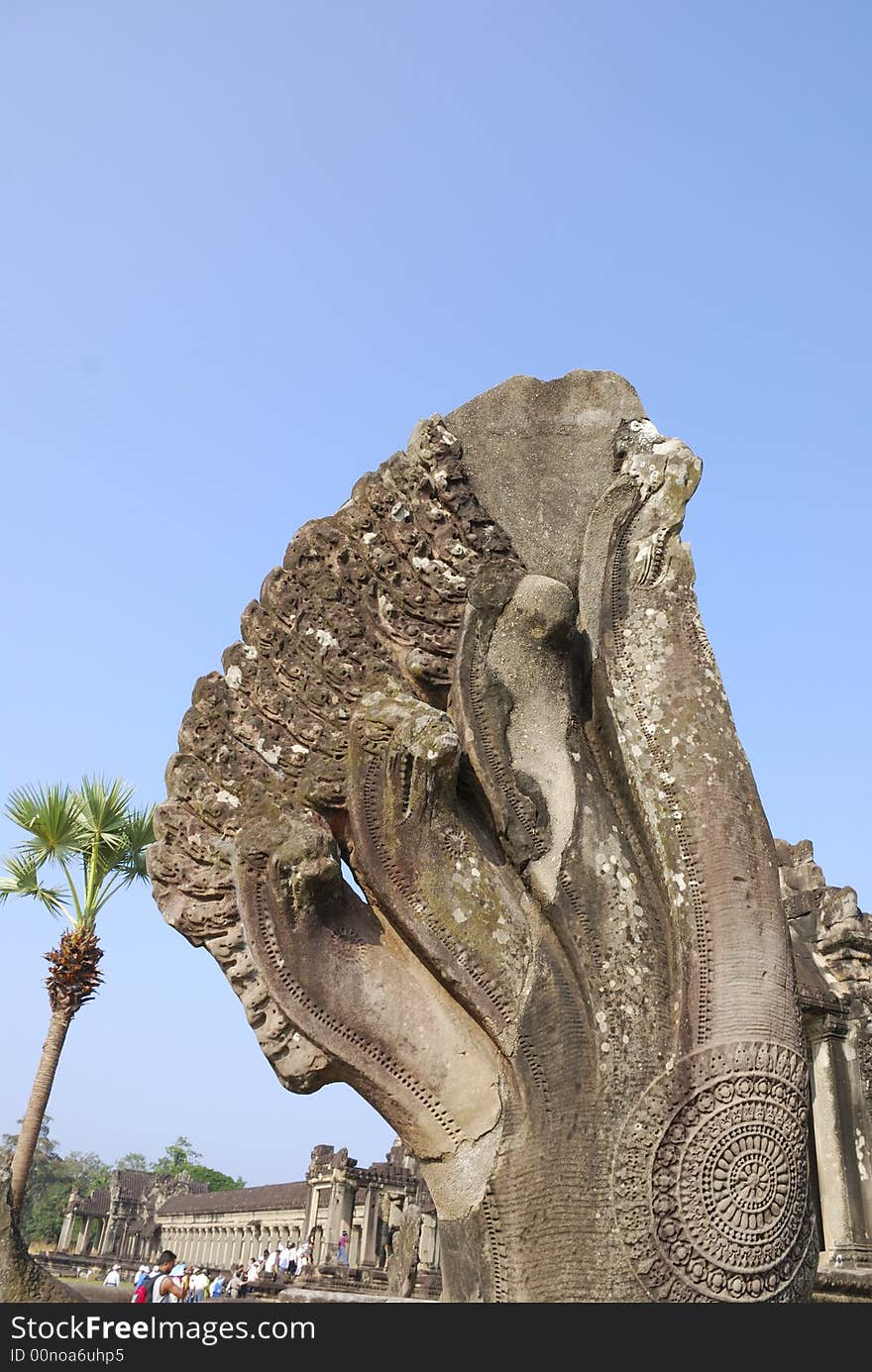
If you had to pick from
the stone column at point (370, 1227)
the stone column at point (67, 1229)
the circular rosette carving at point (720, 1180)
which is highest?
the stone column at point (67, 1229)

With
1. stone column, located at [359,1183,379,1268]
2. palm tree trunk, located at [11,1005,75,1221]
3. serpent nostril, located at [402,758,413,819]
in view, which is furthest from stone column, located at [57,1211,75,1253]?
serpent nostril, located at [402,758,413,819]

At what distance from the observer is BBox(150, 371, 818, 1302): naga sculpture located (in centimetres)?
394

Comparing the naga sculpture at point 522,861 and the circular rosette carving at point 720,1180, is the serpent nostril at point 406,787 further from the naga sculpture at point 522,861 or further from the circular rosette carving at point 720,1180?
the circular rosette carving at point 720,1180

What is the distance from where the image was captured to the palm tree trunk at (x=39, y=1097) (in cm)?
1473

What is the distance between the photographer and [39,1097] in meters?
15.7

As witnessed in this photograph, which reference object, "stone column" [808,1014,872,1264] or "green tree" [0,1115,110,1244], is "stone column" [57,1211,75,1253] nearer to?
"green tree" [0,1115,110,1244]

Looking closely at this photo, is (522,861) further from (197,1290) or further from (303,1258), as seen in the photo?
(303,1258)

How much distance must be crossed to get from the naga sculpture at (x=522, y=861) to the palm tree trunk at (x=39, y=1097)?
1151cm

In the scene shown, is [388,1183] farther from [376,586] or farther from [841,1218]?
[376,586]

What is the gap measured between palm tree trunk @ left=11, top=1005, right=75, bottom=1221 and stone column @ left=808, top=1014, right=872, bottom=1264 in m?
10.0

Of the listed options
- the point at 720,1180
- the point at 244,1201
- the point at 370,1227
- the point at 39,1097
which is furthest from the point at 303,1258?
the point at 720,1180

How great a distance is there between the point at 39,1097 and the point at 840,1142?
11.4 meters

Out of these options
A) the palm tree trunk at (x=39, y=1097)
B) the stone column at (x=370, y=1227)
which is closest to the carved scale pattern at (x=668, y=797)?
the palm tree trunk at (x=39, y=1097)

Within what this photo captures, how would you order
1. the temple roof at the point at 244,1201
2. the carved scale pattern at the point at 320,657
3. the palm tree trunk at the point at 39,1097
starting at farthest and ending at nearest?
the temple roof at the point at 244,1201 → the palm tree trunk at the point at 39,1097 → the carved scale pattern at the point at 320,657
